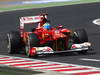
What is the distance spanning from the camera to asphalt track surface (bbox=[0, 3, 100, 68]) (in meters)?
12.1

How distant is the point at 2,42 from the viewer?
16578 mm

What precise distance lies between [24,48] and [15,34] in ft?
1.95

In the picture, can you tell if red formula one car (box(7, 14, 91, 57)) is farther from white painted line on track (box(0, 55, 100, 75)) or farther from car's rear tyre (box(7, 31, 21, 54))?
white painted line on track (box(0, 55, 100, 75))

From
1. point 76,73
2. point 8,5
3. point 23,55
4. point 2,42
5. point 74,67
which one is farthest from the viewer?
point 8,5

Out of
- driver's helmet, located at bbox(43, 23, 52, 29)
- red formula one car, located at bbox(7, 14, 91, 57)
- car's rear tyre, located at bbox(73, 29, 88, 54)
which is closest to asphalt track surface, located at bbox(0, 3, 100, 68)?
red formula one car, located at bbox(7, 14, 91, 57)

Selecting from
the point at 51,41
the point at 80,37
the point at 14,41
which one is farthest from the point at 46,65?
the point at 14,41

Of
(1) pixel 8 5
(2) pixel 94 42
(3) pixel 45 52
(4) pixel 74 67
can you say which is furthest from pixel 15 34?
(1) pixel 8 5

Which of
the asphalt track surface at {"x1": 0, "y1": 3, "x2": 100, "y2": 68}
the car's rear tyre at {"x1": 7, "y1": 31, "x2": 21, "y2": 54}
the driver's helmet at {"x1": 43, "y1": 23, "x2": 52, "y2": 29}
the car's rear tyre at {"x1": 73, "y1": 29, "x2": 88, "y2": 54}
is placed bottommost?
the asphalt track surface at {"x1": 0, "y1": 3, "x2": 100, "y2": 68}

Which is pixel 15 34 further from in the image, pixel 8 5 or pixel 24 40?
pixel 8 5

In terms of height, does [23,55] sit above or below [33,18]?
below

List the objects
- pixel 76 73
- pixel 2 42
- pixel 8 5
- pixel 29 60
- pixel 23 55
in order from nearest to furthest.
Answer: pixel 76 73
pixel 29 60
pixel 23 55
pixel 2 42
pixel 8 5

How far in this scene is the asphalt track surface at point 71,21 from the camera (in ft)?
39.6

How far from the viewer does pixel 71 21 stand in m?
22.3

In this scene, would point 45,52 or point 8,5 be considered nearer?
point 45,52
